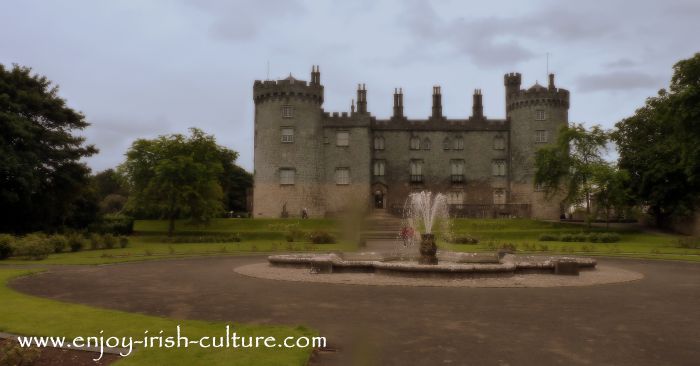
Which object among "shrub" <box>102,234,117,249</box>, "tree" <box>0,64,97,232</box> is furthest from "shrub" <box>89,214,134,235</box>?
"shrub" <box>102,234,117,249</box>

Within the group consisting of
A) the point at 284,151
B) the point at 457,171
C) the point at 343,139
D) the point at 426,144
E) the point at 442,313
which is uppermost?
the point at 343,139

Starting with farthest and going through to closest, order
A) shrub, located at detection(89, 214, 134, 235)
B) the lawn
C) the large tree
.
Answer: shrub, located at detection(89, 214, 134, 235) → the large tree → the lawn

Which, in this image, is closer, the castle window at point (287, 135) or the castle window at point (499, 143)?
the castle window at point (287, 135)

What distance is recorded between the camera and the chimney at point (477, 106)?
66875mm

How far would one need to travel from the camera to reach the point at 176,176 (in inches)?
1797

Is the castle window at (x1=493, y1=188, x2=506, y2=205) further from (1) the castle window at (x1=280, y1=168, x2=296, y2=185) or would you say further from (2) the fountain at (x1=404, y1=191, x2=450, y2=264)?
(1) the castle window at (x1=280, y1=168, x2=296, y2=185)

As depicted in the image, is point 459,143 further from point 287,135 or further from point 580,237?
point 580,237

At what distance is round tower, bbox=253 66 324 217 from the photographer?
6066cm

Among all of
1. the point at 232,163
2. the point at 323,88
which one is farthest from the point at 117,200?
the point at 323,88

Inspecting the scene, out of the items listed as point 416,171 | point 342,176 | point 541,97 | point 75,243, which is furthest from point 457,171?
point 75,243

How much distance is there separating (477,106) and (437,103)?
494cm

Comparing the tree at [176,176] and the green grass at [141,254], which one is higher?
the tree at [176,176]

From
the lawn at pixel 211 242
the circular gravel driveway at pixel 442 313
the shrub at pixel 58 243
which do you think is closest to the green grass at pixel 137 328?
the circular gravel driveway at pixel 442 313

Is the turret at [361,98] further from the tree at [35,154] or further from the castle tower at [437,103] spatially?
the tree at [35,154]
